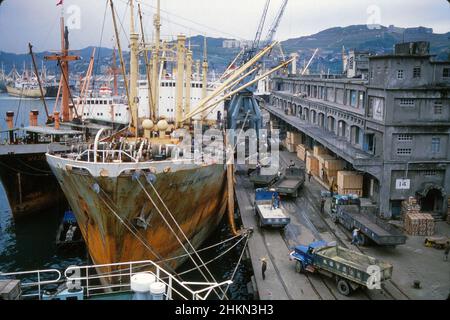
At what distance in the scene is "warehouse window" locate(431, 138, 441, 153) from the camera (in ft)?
91.7

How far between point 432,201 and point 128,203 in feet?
69.4

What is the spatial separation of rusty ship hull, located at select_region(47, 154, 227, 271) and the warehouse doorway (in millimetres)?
15716

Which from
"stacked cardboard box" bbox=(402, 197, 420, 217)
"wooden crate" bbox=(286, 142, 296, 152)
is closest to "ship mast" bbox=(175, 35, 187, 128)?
"stacked cardboard box" bbox=(402, 197, 420, 217)

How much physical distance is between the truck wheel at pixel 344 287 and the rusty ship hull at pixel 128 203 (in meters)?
9.17

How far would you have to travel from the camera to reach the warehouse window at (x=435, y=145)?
2795 cm

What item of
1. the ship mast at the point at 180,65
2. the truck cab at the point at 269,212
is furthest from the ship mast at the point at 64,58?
the truck cab at the point at 269,212

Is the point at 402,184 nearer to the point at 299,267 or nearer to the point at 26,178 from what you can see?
the point at 299,267

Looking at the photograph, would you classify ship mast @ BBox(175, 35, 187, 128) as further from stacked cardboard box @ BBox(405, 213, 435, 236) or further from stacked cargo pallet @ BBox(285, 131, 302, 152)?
stacked cargo pallet @ BBox(285, 131, 302, 152)

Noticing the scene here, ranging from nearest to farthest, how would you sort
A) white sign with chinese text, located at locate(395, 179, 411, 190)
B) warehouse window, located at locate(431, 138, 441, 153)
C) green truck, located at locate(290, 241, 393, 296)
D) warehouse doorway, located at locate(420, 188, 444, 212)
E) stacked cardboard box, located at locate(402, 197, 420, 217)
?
1. green truck, located at locate(290, 241, 393, 296)
2. stacked cardboard box, located at locate(402, 197, 420, 217)
3. white sign with chinese text, located at locate(395, 179, 411, 190)
4. warehouse window, located at locate(431, 138, 441, 153)
5. warehouse doorway, located at locate(420, 188, 444, 212)

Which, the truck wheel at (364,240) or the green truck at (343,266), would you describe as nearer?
the green truck at (343,266)

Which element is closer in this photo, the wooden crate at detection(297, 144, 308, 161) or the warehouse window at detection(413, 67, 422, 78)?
the warehouse window at detection(413, 67, 422, 78)

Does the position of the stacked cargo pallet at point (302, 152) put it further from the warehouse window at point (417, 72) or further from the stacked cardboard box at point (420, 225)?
the stacked cardboard box at point (420, 225)

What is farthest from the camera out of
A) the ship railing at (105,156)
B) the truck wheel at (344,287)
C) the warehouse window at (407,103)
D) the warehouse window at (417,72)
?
the warehouse window at (407,103)

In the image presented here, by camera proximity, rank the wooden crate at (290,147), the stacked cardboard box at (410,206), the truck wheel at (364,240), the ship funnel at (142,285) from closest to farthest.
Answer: the ship funnel at (142,285)
the truck wheel at (364,240)
the stacked cardboard box at (410,206)
the wooden crate at (290,147)
